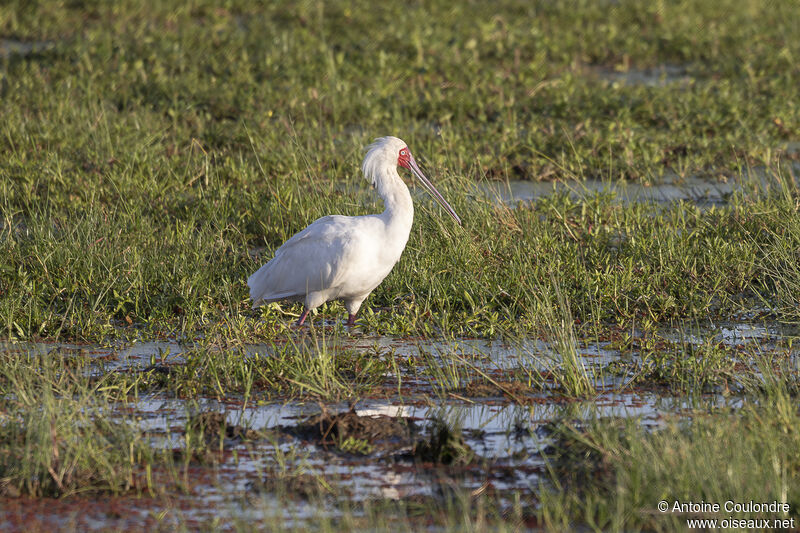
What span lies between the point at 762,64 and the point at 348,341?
7017 millimetres

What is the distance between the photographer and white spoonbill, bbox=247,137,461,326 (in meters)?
6.11

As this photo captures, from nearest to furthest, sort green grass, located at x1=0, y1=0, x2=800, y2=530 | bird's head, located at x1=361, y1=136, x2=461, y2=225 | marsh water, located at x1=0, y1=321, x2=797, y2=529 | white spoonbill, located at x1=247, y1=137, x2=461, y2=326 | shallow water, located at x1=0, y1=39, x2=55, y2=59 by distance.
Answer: marsh water, located at x1=0, y1=321, x2=797, y2=529
green grass, located at x1=0, y1=0, x2=800, y2=530
white spoonbill, located at x1=247, y1=137, x2=461, y2=326
bird's head, located at x1=361, y1=136, x2=461, y2=225
shallow water, located at x1=0, y1=39, x2=55, y2=59

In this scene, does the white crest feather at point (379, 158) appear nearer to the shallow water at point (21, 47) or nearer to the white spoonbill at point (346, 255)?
the white spoonbill at point (346, 255)

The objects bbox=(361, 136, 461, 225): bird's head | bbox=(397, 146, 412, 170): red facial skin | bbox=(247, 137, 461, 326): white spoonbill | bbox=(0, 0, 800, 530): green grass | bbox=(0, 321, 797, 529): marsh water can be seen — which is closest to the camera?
bbox=(0, 321, 797, 529): marsh water

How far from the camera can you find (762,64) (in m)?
11.5

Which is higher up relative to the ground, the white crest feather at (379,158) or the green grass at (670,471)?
the white crest feather at (379,158)

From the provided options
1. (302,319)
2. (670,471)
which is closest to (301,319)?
(302,319)

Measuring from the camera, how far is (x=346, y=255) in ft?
19.9

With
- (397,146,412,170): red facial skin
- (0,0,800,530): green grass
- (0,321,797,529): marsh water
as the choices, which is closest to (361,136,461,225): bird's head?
(397,146,412,170): red facial skin

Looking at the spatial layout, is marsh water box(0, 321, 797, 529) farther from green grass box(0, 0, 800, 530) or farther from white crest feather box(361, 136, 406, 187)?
white crest feather box(361, 136, 406, 187)

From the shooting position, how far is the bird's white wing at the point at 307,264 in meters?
6.14

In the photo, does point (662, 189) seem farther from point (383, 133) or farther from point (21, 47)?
point (21, 47)

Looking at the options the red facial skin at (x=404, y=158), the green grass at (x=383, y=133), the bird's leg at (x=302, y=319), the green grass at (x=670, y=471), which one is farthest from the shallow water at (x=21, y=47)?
the green grass at (x=670, y=471)

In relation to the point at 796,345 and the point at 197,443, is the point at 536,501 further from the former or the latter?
the point at 796,345
